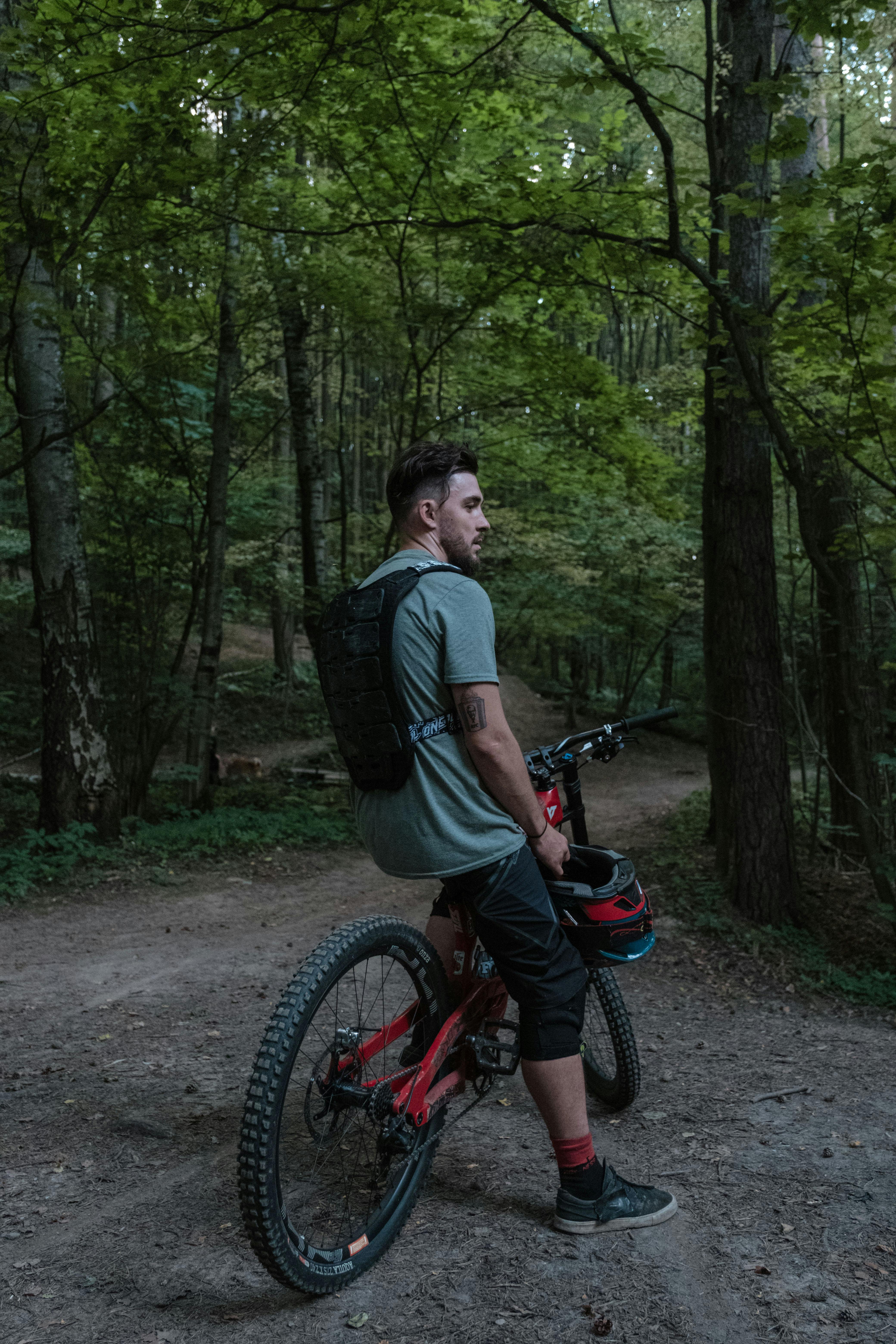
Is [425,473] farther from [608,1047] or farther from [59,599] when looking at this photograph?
[59,599]

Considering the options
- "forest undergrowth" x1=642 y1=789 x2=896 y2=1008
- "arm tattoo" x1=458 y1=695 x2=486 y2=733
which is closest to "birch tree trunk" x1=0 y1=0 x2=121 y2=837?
"forest undergrowth" x1=642 y1=789 x2=896 y2=1008

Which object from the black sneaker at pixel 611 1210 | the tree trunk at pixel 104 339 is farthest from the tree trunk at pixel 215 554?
the black sneaker at pixel 611 1210

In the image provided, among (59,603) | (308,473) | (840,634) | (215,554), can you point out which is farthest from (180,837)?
(840,634)

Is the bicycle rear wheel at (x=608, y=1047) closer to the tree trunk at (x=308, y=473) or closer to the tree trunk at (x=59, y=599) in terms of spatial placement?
the tree trunk at (x=59, y=599)

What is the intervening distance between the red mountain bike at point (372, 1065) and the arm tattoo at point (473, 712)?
441 millimetres

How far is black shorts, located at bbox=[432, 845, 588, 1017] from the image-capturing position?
2.29 meters

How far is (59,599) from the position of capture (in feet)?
24.1

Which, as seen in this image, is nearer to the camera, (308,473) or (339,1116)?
(339,1116)

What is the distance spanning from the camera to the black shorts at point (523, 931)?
2.29 meters

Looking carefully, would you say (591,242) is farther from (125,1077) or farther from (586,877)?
(125,1077)

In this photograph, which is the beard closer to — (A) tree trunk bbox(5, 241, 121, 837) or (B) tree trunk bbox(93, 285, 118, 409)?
(B) tree trunk bbox(93, 285, 118, 409)

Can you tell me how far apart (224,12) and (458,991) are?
4.57m

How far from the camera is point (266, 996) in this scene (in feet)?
15.2

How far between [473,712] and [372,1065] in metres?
1.03
